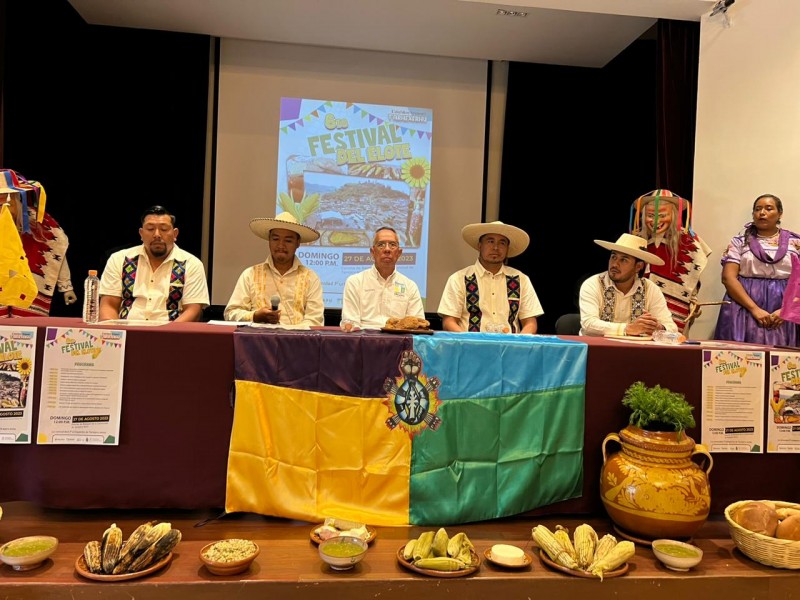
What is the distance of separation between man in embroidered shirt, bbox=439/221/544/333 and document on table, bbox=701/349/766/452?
1.34 meters

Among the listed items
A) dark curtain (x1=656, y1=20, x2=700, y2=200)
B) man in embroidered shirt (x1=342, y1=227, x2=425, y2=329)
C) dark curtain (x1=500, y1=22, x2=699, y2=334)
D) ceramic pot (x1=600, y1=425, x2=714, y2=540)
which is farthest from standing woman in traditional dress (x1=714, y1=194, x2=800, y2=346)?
man in embroidered shirt (x1=342, y1=227, x2=425, y2=329)

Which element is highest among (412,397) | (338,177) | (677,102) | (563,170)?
(677,102)

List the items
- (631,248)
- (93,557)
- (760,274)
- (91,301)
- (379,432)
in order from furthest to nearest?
(760,274), (631,248), (91,301), (379,432), (93,557)

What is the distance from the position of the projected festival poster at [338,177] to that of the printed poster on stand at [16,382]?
3269 millimetres

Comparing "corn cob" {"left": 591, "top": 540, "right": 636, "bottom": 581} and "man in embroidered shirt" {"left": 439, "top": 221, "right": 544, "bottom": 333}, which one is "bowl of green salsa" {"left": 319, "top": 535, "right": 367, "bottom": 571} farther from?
"man in embroidered shirt" {"left": 439, "top": 221, "right": 544, "bottom": 333}

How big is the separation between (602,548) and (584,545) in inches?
2.2

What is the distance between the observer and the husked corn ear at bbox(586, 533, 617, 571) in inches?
67.7

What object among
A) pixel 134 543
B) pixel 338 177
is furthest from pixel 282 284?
pixel 338 177

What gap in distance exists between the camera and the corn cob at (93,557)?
5.18 feet

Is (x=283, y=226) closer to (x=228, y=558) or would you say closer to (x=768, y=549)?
(x=228, y=558)

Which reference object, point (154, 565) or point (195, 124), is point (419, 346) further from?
point (195, 124)

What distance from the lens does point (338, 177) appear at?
5.19m

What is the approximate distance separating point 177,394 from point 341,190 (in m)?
3.51

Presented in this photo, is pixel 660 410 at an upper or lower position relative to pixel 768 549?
upper
